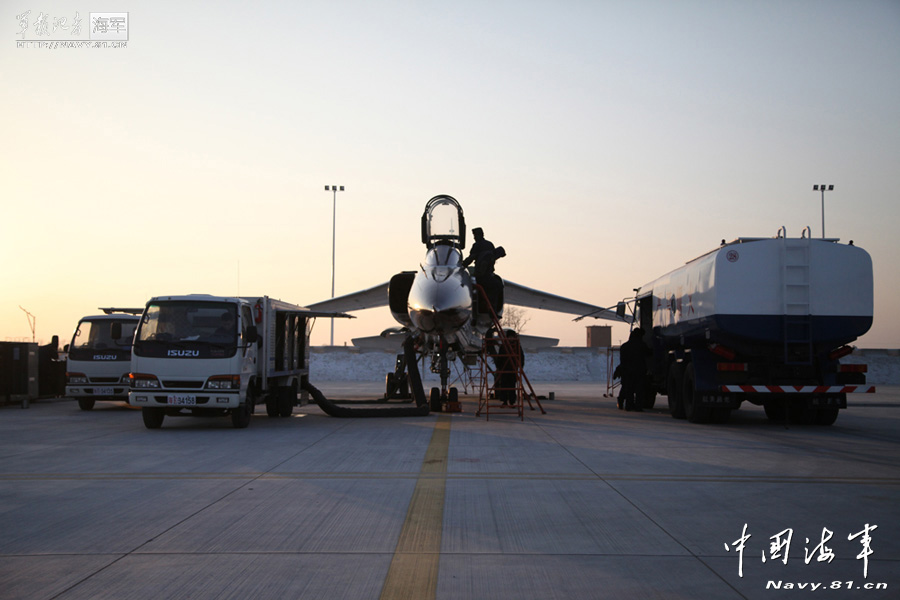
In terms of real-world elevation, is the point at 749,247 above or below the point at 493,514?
above

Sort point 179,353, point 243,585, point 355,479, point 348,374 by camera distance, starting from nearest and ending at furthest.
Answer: point 243,585
point 355,479
point 179,353
point 348,374

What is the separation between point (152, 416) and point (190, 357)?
57.2 inches

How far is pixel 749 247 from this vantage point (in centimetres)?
1320

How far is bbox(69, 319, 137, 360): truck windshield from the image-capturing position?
1758 centimetres

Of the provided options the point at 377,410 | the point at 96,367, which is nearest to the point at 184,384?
the point at 377,410

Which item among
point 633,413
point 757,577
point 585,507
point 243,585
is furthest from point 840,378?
point 243,585

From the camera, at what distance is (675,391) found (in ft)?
52.9

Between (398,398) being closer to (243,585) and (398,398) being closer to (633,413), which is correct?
(633,413)

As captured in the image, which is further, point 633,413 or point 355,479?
point 633,413

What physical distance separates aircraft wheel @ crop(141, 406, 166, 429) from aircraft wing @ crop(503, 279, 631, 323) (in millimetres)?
11676

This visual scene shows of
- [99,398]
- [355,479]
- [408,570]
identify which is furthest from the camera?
[99,398]

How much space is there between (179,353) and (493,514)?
833 centimetres

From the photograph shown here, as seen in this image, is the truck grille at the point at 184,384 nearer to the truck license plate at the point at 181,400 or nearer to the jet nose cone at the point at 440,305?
the truck license plate at the point at 181,400

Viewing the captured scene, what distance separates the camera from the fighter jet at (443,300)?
15406 mm
